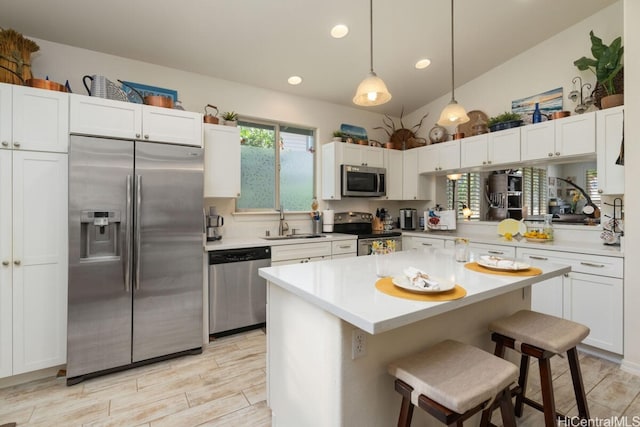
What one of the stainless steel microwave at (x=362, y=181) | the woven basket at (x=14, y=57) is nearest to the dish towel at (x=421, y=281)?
the stainless steel microwave at (x=362, y=181)

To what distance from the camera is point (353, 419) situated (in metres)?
1.32

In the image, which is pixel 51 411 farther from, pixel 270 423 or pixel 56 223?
pixel 270 423

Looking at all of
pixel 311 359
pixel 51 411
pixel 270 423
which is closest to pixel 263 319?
pixel 270 423

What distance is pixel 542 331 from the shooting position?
5.11ft

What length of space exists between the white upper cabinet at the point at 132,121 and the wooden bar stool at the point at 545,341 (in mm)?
2733

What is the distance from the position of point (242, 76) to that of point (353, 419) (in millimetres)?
3532

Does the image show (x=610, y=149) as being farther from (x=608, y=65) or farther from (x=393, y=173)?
(x=393, y=173)

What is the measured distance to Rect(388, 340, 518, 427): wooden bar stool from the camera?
3.52ft

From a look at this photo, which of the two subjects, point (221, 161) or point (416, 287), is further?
point (221, 161)

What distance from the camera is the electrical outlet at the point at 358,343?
1.29 meters

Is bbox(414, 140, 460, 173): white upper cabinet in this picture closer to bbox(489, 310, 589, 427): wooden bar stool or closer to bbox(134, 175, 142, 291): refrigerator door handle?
bbox(489, 310, 589, 427): wooden bar stool

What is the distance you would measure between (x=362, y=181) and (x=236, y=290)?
227 centimetres

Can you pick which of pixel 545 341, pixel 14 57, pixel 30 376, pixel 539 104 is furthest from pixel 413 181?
pixel 30 376

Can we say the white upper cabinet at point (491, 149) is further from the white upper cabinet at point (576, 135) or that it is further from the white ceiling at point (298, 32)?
the white ceiling at point (298, 32)
